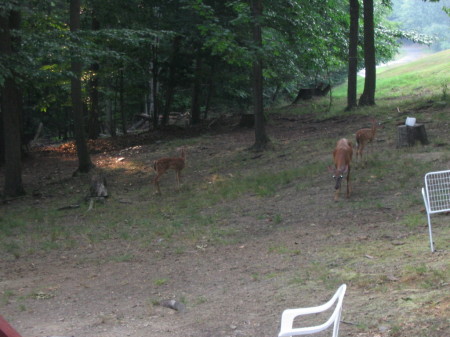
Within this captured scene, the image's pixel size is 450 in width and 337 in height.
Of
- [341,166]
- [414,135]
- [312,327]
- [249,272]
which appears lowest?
[249,272]

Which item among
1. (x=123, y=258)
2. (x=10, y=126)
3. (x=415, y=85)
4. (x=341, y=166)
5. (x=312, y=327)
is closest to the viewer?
(x=312, y=327)

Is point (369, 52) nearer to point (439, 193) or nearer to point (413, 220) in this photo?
point (413, 220)

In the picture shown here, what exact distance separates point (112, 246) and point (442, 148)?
8359mm

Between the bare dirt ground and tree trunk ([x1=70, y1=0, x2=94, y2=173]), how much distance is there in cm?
359

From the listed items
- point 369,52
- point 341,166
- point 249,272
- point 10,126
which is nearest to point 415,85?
point 369,52

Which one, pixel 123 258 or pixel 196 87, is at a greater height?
pixel 196 87

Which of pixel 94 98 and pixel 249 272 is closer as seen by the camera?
pixel 249 272

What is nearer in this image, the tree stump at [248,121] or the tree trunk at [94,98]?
the tree stump at [248,121]

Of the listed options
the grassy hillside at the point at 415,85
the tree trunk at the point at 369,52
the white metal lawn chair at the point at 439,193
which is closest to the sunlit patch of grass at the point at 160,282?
the white metal lawn chair at the point at 439,193

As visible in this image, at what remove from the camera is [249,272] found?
892 centimetres

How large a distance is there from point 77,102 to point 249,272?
11872 mm

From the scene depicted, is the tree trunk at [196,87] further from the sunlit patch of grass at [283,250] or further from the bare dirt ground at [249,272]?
the sunlit patch of grass at [283,250]

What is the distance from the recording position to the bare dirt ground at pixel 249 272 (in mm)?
6570

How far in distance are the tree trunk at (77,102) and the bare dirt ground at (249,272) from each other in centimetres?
359
